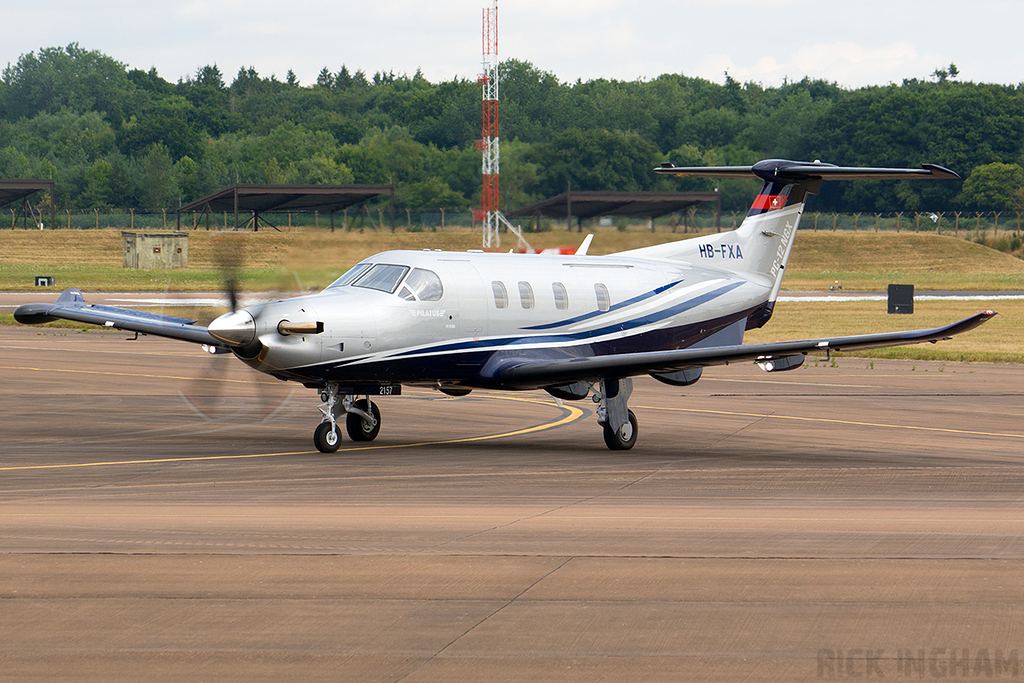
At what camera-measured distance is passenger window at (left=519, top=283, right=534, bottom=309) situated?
832 inches

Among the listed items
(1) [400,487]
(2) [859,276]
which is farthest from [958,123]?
(1) [400,487]

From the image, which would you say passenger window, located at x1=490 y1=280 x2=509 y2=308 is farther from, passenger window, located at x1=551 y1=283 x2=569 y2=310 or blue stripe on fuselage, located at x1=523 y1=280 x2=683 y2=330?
passenger window, located at x1=551 y1=283 x2=569 y2=310

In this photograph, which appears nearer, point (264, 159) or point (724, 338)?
point (724, 338)

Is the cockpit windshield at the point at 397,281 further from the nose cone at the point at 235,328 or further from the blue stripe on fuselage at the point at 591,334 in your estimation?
the nose cone at the point at 235,328

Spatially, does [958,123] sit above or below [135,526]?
above

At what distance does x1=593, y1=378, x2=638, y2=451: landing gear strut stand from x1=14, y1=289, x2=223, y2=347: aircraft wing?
23.2 feet

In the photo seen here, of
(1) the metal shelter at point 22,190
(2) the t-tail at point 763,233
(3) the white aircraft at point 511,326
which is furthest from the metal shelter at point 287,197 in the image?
(3) the white aircraft at point 511,326

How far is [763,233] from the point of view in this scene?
989 inches

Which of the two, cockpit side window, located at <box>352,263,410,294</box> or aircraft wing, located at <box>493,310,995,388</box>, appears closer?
aircraft wing, located at <box>493,310,995,388</box>

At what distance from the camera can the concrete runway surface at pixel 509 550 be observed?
8430mm

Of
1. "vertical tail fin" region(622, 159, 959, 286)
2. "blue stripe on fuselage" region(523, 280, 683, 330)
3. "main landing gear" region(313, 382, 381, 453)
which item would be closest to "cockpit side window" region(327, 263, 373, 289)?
"main landing gear" region(313, 382, 381, 453)

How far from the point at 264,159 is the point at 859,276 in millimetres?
73496

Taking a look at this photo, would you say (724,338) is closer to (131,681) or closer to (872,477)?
(872,477)

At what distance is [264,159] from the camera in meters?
141
